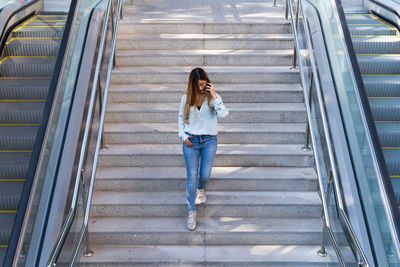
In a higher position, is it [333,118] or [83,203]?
[333,118]

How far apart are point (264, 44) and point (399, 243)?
14.0 ft

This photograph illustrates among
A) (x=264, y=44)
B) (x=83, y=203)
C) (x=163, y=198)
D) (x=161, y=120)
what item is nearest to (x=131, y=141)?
(x=161, y=120)

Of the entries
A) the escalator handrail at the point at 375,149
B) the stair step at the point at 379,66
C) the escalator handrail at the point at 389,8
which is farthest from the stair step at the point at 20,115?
the escalator handrail at the point at 389,8

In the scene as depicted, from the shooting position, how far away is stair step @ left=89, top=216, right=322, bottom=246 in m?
5.54

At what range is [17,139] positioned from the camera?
235 inches

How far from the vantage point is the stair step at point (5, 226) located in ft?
17.0

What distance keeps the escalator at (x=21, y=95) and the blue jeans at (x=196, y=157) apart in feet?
5.77

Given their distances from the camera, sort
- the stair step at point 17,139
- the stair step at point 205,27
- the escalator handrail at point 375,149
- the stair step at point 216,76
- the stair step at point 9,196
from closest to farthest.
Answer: the escalator handrail at point 375,149 → the stair step at point 9,196 → the stair step at point 17,139 → the stair step at point 216,76 → the stair step at point 205,27

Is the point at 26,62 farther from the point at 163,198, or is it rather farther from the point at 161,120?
the point at 163,198

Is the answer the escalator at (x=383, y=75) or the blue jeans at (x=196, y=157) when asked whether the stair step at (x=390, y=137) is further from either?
the blue jeans at (x=196, y=157)

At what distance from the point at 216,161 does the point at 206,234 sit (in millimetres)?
1038

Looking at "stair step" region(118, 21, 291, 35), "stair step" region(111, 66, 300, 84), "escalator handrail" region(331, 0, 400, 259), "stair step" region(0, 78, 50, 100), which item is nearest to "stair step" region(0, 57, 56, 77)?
"stair step" region(0, 78, 50, 100)

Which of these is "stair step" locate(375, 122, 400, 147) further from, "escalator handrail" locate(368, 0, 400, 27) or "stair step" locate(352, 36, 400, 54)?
"escalator handrail" locate(368, 0, 400, 27)

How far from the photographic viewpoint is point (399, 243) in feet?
→ 13.1
